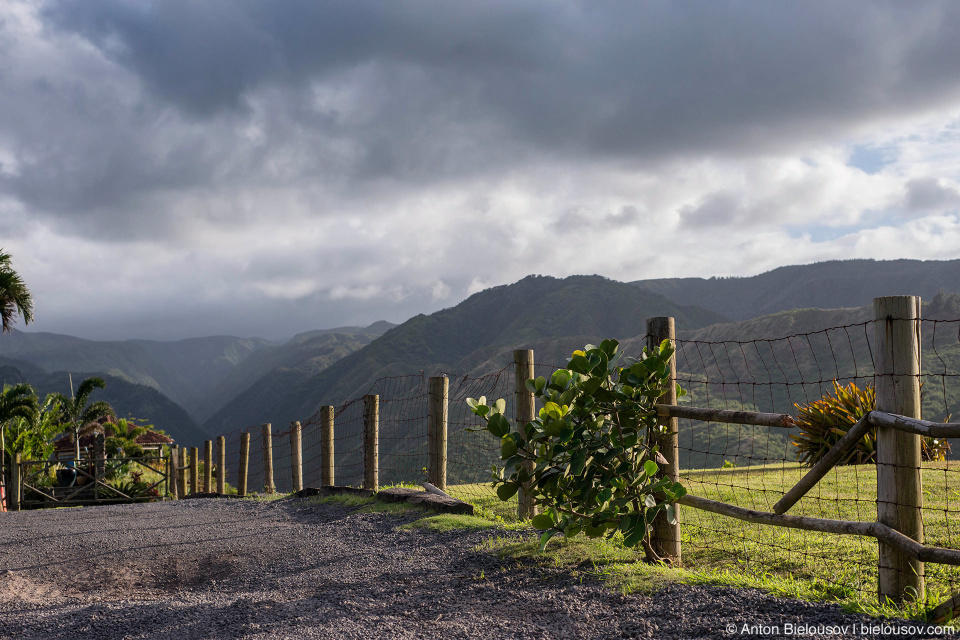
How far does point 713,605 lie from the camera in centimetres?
351

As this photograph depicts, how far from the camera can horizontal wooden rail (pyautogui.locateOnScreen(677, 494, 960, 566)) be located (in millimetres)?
3207

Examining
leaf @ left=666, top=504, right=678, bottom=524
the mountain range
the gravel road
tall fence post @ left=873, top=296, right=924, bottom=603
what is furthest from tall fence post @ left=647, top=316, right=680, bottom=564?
the mountain range

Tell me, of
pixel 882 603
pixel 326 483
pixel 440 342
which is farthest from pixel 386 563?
pixel 440 342

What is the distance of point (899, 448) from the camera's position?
3.53 metres

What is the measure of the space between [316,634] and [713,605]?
6.92 feet

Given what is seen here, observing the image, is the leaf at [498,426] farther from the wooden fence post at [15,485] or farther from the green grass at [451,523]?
the wooden fence post at [15,485]

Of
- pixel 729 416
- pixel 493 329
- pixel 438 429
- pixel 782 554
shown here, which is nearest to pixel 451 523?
pixel 438 429

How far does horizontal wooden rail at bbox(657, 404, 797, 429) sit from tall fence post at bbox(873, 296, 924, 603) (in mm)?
526

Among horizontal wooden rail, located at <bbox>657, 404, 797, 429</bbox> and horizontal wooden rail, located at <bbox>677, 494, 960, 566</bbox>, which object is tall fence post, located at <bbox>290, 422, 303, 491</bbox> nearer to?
horizontal wooden rail, located at <bbox>657, 404, 797, 429</bbox>

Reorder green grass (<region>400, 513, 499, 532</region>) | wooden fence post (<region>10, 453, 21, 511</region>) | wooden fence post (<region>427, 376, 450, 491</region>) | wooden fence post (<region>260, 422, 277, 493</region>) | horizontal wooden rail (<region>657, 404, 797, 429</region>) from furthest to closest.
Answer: wooden fence post (<region>10, 453, 21, 511</region>) → wooden fence post (<region>260, 422, 277, 493</region>) → wooden fence post (<region>427, 376, 450, 491</region>) → green grass (<region>400, 513, 499, 532</region>) → horizontal wooden rail (<region>657, 404, 797, 429</region>)

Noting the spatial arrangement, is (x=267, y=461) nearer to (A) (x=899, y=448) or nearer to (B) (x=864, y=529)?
(B) (x=864, y=529)

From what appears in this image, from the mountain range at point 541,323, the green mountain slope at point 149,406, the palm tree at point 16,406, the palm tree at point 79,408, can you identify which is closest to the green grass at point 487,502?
the palm tree at point 16,406

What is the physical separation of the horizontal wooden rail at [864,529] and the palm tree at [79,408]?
97.7ft

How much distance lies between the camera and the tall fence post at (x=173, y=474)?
19494mm
